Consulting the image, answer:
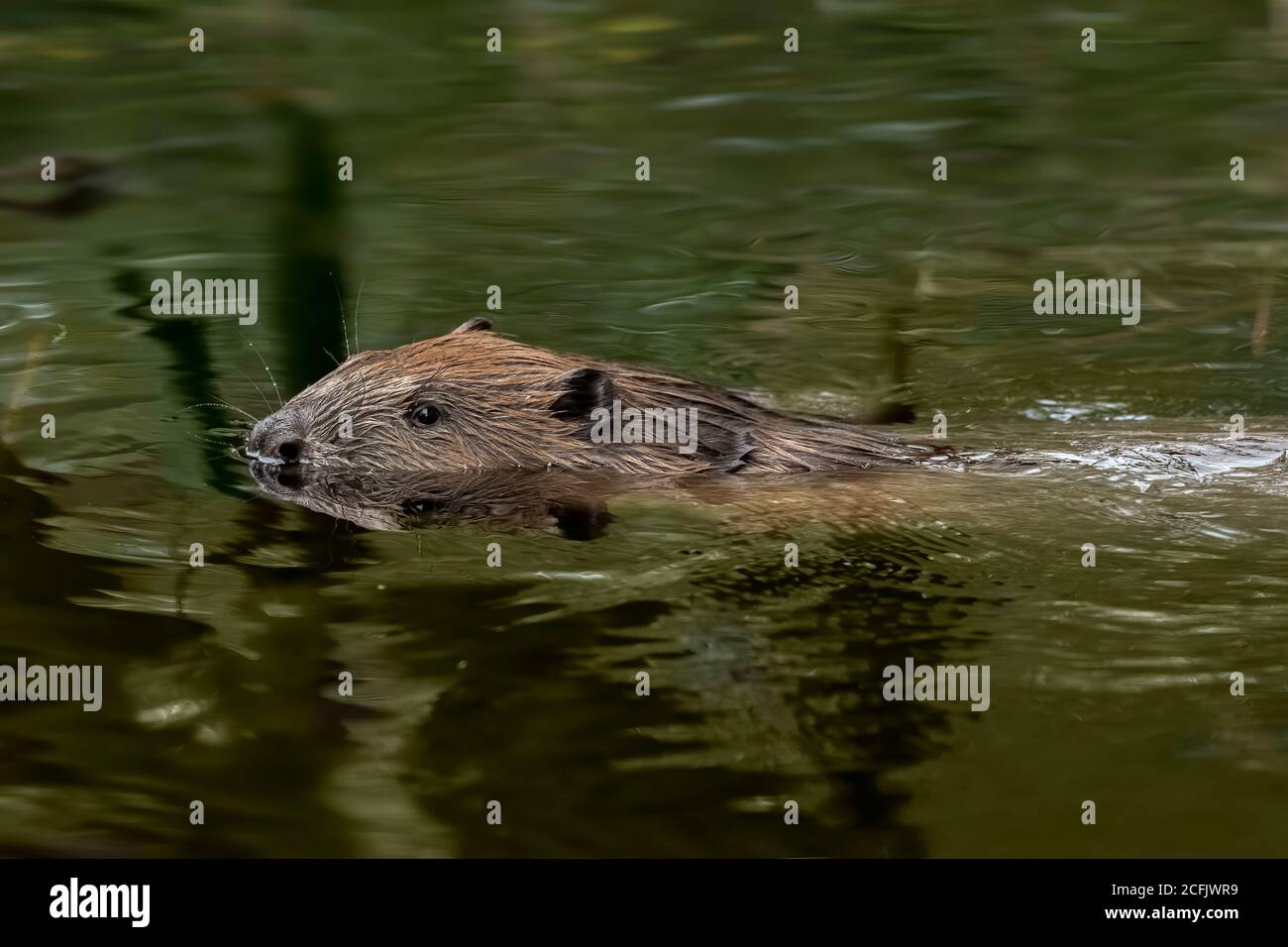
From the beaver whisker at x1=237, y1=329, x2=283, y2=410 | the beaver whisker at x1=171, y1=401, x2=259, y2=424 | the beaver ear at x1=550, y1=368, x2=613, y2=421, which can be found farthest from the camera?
the beaver whisker at x1=237, y1=329, x2=283, y2=410

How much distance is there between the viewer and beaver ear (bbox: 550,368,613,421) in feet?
18.7

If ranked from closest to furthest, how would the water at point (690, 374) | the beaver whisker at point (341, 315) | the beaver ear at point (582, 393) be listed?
1. the water at point (690, 374)
2. the beaver ear at point (582, 393)
3. the beaver whisker at point (341, 315)

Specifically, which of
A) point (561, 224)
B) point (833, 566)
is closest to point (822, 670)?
point (833, 566)

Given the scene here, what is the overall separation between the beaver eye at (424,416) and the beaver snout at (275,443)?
0.44m

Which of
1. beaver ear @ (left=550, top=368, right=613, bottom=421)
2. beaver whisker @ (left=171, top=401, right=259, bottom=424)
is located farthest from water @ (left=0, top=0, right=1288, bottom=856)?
beaver ear @ (left=550, top=368, right=613, bottom=421)

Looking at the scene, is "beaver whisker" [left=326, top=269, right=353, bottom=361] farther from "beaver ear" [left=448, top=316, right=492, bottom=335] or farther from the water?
"beaver ear" [left=448, top=316, right=492, bottom=335]

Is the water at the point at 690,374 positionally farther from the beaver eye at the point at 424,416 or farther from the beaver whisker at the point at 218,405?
the beaver eye at the point at 424,416

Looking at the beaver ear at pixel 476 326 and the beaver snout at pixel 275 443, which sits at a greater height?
the beaver ear at pixel 476 326

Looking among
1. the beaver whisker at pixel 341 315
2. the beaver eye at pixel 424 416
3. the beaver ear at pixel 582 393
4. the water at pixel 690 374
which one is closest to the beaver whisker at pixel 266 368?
the water at pixel 690 374

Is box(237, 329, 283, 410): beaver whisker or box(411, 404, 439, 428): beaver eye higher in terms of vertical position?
box(237, 329, 283, 410): beaver whisker

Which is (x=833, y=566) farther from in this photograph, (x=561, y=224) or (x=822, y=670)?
(x=561, y=224)

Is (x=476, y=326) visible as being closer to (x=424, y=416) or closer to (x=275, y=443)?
(x=424, y=416)

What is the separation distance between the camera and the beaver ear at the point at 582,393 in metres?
5.69

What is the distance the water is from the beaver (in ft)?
1.13
